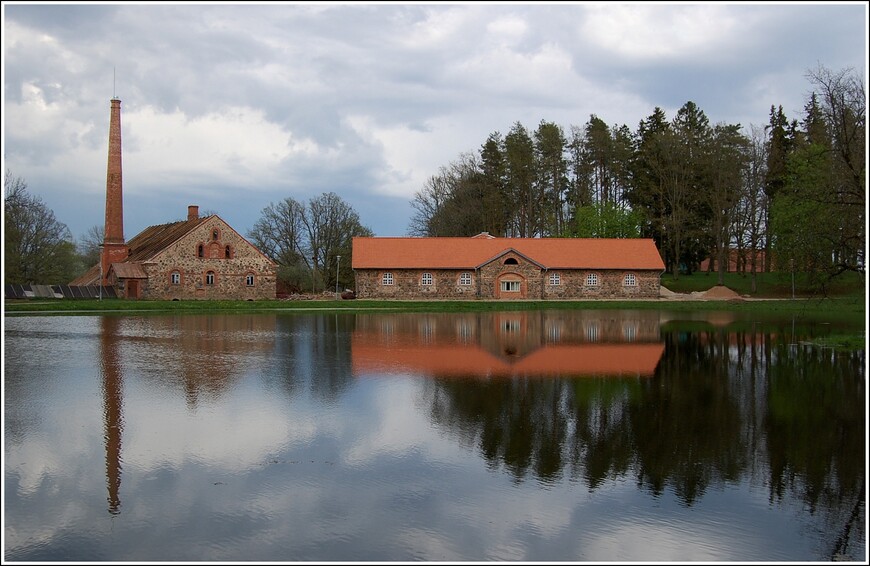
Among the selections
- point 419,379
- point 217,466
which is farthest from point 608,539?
point 419,379

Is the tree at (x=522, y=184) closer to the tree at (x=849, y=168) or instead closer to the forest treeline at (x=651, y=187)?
the forest treeline at (x=651, y=187)

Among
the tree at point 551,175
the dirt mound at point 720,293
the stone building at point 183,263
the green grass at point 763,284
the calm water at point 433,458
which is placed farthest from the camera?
the tree at point 551,175

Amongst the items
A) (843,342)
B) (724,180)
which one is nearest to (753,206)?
(724,180)

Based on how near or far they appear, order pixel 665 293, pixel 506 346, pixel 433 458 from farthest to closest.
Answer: pixel 665 293, pixel 506 346, pixel 433 458

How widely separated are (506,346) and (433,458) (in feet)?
42.1

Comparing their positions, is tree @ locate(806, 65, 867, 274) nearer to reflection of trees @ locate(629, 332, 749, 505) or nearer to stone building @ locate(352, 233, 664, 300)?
reflection of trees @ locate(629, 332, 749, 505)

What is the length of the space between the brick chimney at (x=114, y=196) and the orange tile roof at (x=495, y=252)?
16.5 meters

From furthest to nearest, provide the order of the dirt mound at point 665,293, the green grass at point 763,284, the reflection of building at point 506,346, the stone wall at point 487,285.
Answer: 1. the dirt mound at point 665,293
2. the stone wall at point 487,285
3. the green grass at point 763,284
4. the reflection of building at point 506,346

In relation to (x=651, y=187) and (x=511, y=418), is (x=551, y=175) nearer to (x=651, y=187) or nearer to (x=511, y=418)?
(x=651, y=187)

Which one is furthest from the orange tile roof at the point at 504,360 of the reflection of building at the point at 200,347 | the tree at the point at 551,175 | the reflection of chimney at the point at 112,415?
the tree at the point at 551,175

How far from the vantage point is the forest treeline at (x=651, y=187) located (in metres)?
55.7

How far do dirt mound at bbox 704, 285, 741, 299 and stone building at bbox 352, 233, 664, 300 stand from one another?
3562 millimetres

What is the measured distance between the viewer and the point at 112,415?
12.4 m

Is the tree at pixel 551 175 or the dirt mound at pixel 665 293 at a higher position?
the tree at pixel 551 175
